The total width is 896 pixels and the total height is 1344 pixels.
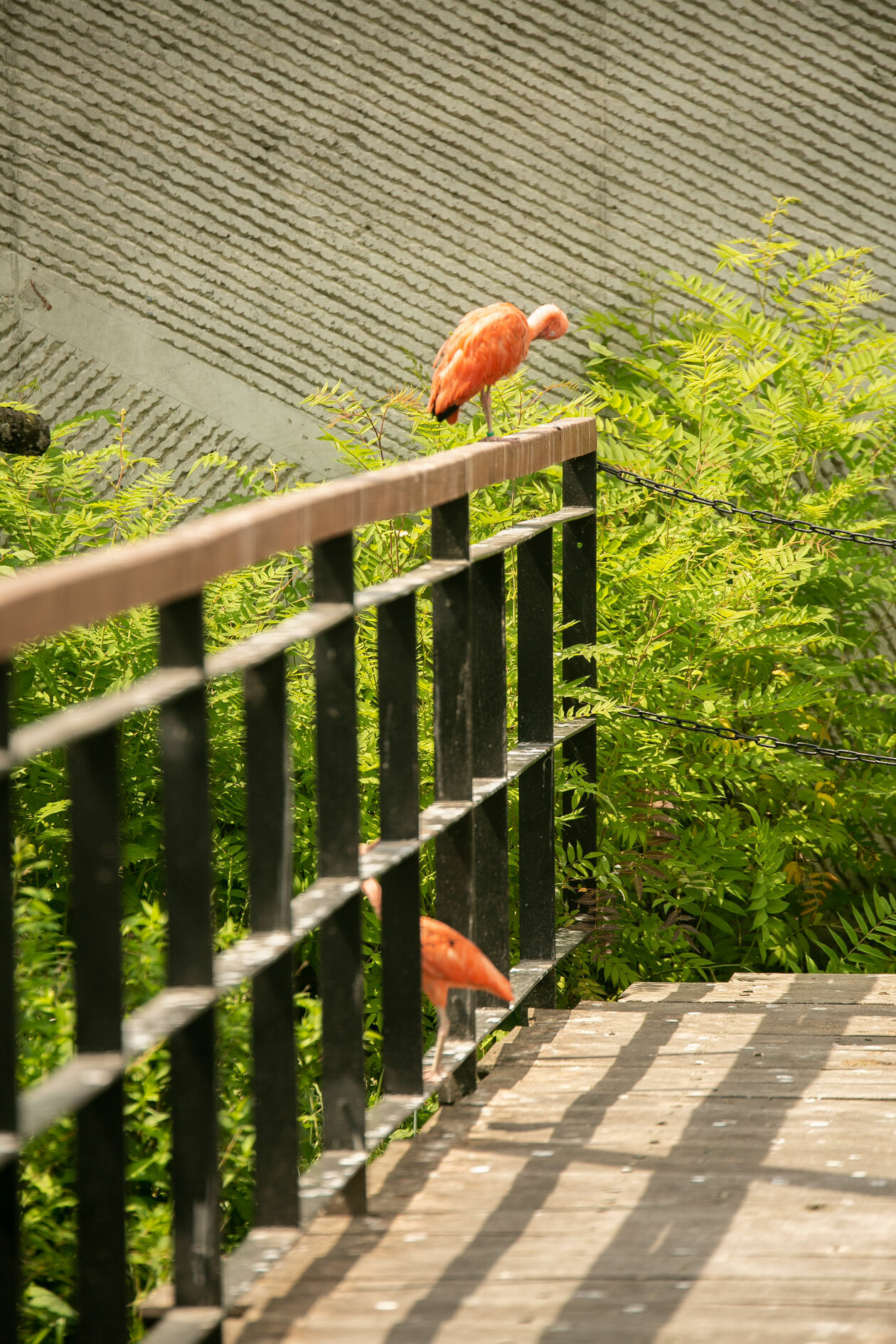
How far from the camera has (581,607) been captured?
372 centimetres

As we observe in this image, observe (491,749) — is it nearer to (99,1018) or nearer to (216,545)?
(216,545)

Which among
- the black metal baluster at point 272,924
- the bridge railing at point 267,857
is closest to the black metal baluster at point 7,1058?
the bridge railing at point 267,857

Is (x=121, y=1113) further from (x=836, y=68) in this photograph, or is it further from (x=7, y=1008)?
(x=836, y=68)

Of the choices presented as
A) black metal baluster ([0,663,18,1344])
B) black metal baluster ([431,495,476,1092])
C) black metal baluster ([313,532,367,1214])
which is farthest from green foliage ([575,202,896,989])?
black metal baluster ([0,663,18,1344])

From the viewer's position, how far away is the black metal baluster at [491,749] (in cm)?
290

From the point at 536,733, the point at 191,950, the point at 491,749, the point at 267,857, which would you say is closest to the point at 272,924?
the point at 267,857

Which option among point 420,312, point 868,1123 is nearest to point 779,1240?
point 868,1123

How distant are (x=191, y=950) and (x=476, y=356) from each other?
2249mm

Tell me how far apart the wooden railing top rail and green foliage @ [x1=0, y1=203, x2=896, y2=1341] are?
1229 mm

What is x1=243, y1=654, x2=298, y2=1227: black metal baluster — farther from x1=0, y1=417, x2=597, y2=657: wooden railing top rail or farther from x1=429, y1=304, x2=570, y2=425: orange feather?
x1=429, y1=304, x2=570, y2=425: orange feather

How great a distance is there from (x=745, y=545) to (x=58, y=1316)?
10.8ft

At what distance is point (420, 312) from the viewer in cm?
568

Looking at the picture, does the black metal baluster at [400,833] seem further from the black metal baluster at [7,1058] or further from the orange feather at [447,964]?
the black metal baluster at [7,1058]

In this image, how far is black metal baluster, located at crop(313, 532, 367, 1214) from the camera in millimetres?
2049
